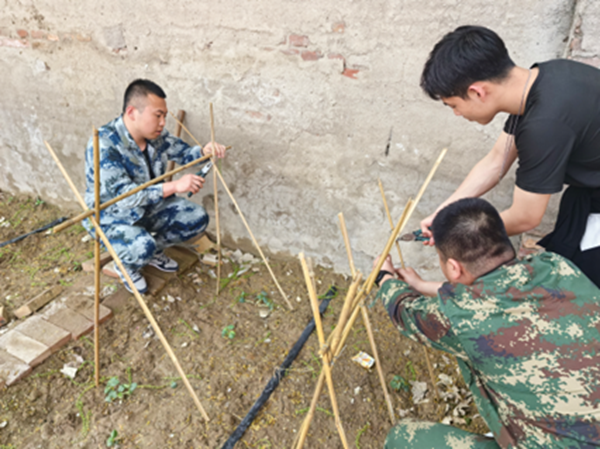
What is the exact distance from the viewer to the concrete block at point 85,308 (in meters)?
2.79

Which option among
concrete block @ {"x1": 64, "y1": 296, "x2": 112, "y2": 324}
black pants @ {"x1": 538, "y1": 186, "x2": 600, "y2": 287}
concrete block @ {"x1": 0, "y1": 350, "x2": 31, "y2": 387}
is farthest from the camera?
concrete block @ {"x1": 64, "y1": 296, "x2": 112, "y2": 324}

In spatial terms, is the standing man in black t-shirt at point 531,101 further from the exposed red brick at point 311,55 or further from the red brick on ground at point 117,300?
the red brick on ground at point 117,300

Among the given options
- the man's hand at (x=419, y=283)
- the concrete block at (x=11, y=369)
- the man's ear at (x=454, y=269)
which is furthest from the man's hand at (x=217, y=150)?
the man's ear at (x=454, y=269)

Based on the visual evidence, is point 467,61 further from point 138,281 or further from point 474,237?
point 138,281

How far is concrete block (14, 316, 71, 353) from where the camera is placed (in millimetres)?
2572

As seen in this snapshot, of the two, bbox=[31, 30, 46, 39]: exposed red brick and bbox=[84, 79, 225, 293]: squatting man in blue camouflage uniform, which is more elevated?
bbox=[31, 30, 46, 39]: exposed red brick

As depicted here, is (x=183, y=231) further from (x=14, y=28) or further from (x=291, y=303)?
(x=14, y=28)

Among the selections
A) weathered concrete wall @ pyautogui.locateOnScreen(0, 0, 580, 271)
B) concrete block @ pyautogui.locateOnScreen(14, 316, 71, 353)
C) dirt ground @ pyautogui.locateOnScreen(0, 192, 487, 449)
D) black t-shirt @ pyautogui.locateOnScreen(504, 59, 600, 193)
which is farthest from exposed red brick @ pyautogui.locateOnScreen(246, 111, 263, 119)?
concrete block @ pyautogui.locateOnScreen(14, 316, 71, 353)

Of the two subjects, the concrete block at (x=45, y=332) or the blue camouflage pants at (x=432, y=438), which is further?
the concrete block at (x=45, y=332)

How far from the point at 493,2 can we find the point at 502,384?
194 centimetres

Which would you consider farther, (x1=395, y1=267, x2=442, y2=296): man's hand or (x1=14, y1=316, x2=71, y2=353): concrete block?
(x1=14, y1=316, x2=71, y2=353): concrete block

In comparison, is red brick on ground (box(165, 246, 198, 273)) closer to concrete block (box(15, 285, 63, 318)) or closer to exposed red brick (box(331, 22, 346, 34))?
concrete block (box(15, 285, 63, 318))

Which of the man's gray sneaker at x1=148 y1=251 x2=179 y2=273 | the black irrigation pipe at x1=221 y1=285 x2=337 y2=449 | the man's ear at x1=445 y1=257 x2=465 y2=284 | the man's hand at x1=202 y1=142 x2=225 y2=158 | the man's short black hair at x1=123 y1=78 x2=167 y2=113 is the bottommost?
the black irrigation pipe at x1=221 y1=285 x2=337 y2=449

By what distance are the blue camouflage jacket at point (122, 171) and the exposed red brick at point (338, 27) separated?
1.49 metres
